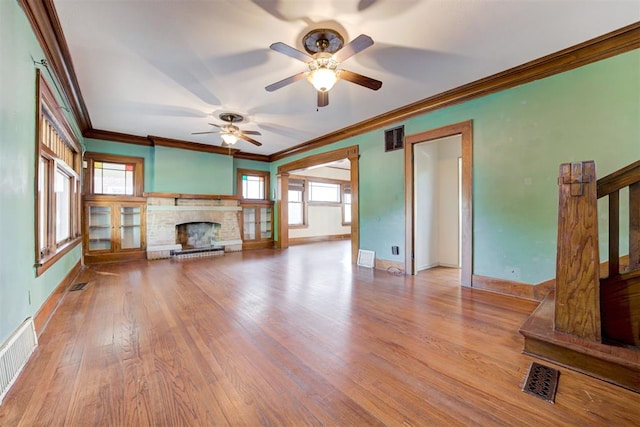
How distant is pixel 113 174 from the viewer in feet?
19.6

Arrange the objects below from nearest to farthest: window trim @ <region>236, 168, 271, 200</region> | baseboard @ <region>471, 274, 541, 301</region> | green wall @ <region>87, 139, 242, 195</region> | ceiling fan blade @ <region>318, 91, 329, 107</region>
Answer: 1. ceiling fan blade @ <region>318, 91, 329, 107</region>
2. baseboard @ <region>471, 274, 541, 301</region>
3. green wall @ <region>87, 139, 242, 195</region>
4. window trim @ <region>236, 168, 271, 200</region>

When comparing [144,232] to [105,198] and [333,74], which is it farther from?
[333,74]

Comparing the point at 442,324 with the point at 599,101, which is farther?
the point at 599,101

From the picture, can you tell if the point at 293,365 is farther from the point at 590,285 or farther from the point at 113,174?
the point at 113,174

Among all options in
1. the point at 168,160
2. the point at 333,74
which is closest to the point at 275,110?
the point at 333,74

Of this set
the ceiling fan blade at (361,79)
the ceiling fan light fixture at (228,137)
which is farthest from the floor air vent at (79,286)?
the ceiling fan blade at (361,79)

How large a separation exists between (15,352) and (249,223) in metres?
6.13

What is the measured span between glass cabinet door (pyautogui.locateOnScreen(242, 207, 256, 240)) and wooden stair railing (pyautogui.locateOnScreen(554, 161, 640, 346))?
7044 mm

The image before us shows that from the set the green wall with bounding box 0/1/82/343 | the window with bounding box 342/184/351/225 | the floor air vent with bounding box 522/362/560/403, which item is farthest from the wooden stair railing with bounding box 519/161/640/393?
the window with bounding box 342/184/351/225

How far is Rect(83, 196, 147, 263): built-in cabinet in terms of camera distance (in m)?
5.61

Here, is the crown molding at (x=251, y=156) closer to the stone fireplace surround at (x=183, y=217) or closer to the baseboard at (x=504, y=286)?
the stone fireplace surround at (x=183, y=217)

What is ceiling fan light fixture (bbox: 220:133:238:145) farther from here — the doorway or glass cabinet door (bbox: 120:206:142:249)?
the doorway

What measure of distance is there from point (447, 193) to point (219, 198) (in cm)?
557

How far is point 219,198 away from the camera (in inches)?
281
